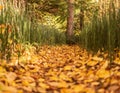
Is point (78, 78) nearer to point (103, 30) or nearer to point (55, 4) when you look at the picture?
point (103, 30)

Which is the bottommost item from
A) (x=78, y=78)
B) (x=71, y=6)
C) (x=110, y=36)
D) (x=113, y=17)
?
(x=78, y=78)

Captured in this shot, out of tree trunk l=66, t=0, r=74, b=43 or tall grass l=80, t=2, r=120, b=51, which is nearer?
tall grass l=80, t=2, r=120, b=51

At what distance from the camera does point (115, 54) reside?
117 inches

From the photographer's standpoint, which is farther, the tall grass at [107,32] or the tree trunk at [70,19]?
the tree trunk at [70,19]

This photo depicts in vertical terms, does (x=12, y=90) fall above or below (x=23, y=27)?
below

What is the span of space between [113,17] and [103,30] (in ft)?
1.29

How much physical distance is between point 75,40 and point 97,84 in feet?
20.7

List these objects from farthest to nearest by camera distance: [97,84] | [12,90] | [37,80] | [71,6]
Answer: [71,6], [37,80], [97,84], [12,90]

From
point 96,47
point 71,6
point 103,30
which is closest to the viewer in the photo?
point 103,30

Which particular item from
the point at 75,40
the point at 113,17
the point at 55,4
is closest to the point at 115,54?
the point at 113,17

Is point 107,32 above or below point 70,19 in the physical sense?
below

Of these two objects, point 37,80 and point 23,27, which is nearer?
point 37,80

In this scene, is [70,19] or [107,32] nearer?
[107,32]

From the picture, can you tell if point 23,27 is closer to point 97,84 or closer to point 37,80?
point 37,80
